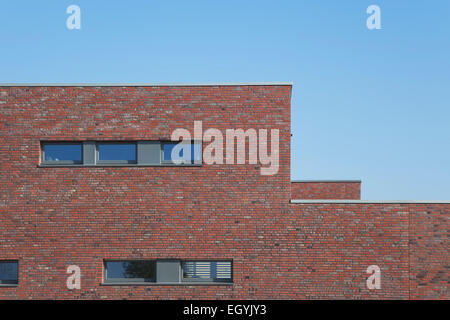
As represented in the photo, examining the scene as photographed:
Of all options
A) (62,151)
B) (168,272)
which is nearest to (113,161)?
(62,151)

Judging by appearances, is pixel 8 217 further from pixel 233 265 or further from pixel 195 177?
pixel 233 265

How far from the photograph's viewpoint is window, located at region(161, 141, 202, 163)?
13602 millimetres

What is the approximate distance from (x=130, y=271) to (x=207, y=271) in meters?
2.15

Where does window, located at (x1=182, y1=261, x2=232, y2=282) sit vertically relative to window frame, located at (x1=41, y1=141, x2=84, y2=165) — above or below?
below

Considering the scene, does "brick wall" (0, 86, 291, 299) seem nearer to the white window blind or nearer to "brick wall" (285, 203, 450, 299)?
the white window blind

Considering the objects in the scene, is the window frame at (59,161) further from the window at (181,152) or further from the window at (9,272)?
the window at (9,272)

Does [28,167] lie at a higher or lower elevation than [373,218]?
higher

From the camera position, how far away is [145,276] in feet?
44.0

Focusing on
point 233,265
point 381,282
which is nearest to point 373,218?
point 381,282

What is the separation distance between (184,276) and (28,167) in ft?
17.5

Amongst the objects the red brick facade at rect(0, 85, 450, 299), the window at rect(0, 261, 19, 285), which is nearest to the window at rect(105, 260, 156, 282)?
the red brick facade at rect(0, 85, 450, 299)

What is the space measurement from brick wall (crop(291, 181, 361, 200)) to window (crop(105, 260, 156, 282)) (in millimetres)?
13727

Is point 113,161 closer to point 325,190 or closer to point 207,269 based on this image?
point 207,269

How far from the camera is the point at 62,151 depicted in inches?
545
